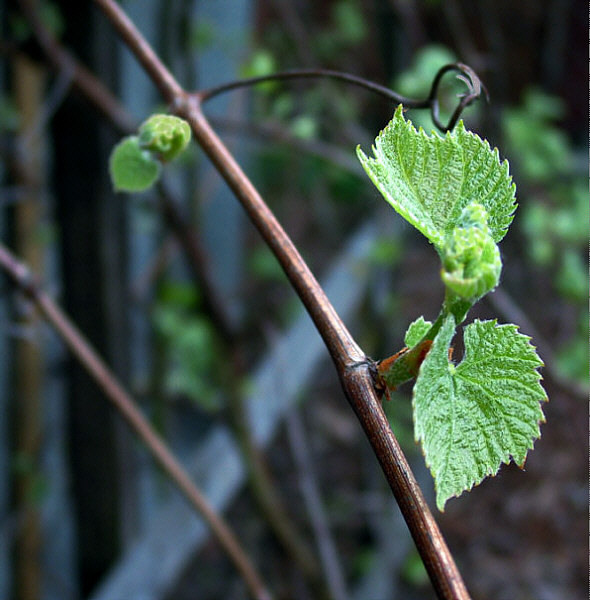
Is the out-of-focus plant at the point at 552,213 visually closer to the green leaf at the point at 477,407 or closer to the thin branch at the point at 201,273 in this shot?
the thin branch at the point at 201,273

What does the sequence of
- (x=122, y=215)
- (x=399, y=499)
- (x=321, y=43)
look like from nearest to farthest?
(x=399, y=499), (x=122, y=215), (x=321, y=43)

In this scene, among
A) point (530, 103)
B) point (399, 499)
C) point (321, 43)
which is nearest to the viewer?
point (399, 499)

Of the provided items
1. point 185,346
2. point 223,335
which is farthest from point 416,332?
point 185,346

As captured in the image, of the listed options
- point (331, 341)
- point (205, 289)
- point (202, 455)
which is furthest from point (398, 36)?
point (331, 341)

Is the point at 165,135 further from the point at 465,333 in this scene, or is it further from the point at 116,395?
the point at 116,395

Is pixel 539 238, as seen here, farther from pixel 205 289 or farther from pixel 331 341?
pixel 331 341

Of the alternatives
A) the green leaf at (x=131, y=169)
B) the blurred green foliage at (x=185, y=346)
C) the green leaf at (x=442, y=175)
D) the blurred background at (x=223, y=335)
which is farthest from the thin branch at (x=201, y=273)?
the green leaf at (x=442, y=175)

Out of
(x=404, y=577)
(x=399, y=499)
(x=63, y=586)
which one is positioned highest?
(x=63, y=586)
